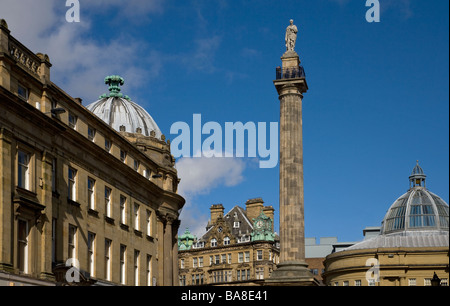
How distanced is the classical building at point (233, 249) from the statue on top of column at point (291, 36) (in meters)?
82.1

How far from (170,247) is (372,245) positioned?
37.6m

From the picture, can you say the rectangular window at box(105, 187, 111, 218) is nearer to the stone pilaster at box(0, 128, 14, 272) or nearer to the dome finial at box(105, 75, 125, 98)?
the stone pilaster at box(0, 128, 14, 272)

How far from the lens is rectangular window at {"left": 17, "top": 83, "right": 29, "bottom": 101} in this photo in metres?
40.5

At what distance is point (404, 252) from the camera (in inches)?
3533

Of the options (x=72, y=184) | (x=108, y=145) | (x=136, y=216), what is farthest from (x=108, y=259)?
(x=108, y=145)

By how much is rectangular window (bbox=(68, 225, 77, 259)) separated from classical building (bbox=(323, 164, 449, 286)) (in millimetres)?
49356

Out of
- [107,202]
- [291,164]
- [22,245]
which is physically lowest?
[22,245]

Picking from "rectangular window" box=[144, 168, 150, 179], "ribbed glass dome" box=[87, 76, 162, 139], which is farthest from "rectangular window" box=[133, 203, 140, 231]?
"ribbed glass dome" box=[87, 76, 162, 139]

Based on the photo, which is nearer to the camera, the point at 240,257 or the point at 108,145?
the point at 108,145

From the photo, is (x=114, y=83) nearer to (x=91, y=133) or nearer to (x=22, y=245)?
(x=91, y=133)

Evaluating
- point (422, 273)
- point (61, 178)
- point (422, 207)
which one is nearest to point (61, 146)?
point (61, 178)

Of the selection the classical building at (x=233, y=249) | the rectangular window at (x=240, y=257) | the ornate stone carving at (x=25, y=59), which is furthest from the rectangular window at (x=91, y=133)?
the rectangular window at (x=240, y=257)

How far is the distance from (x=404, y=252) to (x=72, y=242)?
175ft
